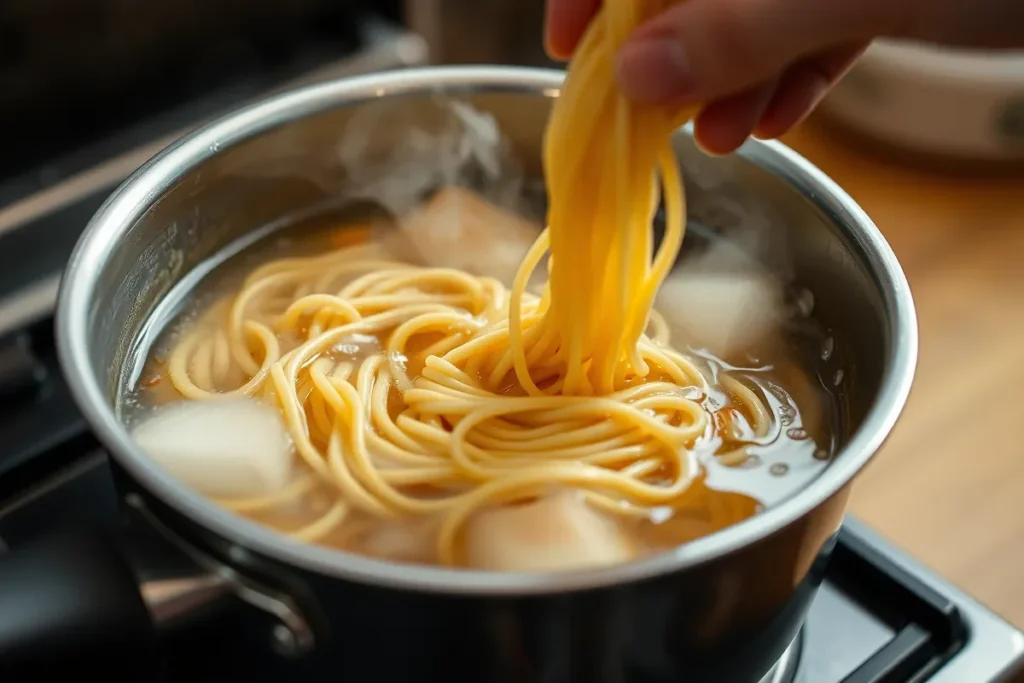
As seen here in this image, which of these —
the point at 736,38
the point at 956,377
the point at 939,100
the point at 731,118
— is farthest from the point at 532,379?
the point at 939,100

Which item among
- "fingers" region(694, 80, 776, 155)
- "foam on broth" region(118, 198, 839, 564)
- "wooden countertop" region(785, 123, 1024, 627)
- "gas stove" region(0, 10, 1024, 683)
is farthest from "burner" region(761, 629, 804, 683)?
"fingers" region(694, 80, 776, 155)

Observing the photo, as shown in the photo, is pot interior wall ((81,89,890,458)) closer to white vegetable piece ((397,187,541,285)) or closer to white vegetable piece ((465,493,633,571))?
white vegetable piece ((397,187,541,285))

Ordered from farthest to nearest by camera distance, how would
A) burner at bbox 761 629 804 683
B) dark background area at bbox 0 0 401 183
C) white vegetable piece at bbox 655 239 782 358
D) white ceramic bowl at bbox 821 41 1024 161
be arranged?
white ceramic bowl at bbox 821 41 1024 161, dark background area at bbox 0 0 401 183, white vegetable piece at bbox 655 239 782 358, burner at bbox 761 629 804 683

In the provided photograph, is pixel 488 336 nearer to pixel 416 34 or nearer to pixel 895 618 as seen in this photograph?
pixel 895 618

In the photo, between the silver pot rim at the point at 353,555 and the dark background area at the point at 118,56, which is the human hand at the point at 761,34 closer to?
the silver pot rim at the point at 353,555

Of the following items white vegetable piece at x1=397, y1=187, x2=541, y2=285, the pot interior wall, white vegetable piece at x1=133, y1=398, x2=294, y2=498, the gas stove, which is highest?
the pot interior wall

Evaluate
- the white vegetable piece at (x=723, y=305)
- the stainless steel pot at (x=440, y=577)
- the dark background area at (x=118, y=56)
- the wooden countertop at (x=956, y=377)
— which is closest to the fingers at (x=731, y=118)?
the stainless steel pot at (x=440, y=577)
